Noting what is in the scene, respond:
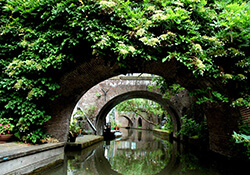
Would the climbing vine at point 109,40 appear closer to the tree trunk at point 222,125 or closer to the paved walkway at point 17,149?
the paved walkway at point 17,149

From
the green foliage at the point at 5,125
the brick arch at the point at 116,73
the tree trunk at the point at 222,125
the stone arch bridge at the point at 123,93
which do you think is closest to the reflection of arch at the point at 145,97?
the stone arch bridge at the point at 123,93

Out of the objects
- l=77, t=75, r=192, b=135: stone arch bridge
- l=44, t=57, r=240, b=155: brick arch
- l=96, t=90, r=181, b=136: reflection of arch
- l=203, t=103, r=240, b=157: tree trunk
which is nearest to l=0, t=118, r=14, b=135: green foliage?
l=44, t=57, r=240, b=155: brick arch

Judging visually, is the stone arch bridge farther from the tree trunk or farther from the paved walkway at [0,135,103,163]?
the paved walkway at [0,135,103,163]

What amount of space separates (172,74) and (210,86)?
3.57ft

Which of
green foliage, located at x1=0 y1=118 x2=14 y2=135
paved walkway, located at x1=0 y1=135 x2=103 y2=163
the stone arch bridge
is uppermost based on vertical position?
the stone arch bridge

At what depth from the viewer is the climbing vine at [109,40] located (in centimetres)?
408

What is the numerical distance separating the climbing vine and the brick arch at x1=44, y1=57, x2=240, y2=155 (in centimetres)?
30

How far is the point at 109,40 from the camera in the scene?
4098 millimetres

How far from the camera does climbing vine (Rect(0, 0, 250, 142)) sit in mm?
4082

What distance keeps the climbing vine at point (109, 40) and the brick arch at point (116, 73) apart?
30 cm

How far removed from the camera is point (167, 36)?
4.12 metres

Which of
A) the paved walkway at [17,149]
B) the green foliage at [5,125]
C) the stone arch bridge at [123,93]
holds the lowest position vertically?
the paved walkway at [17,149]

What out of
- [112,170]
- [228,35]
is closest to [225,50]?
[228,35]

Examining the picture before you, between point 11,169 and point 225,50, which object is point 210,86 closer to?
point 225,50
